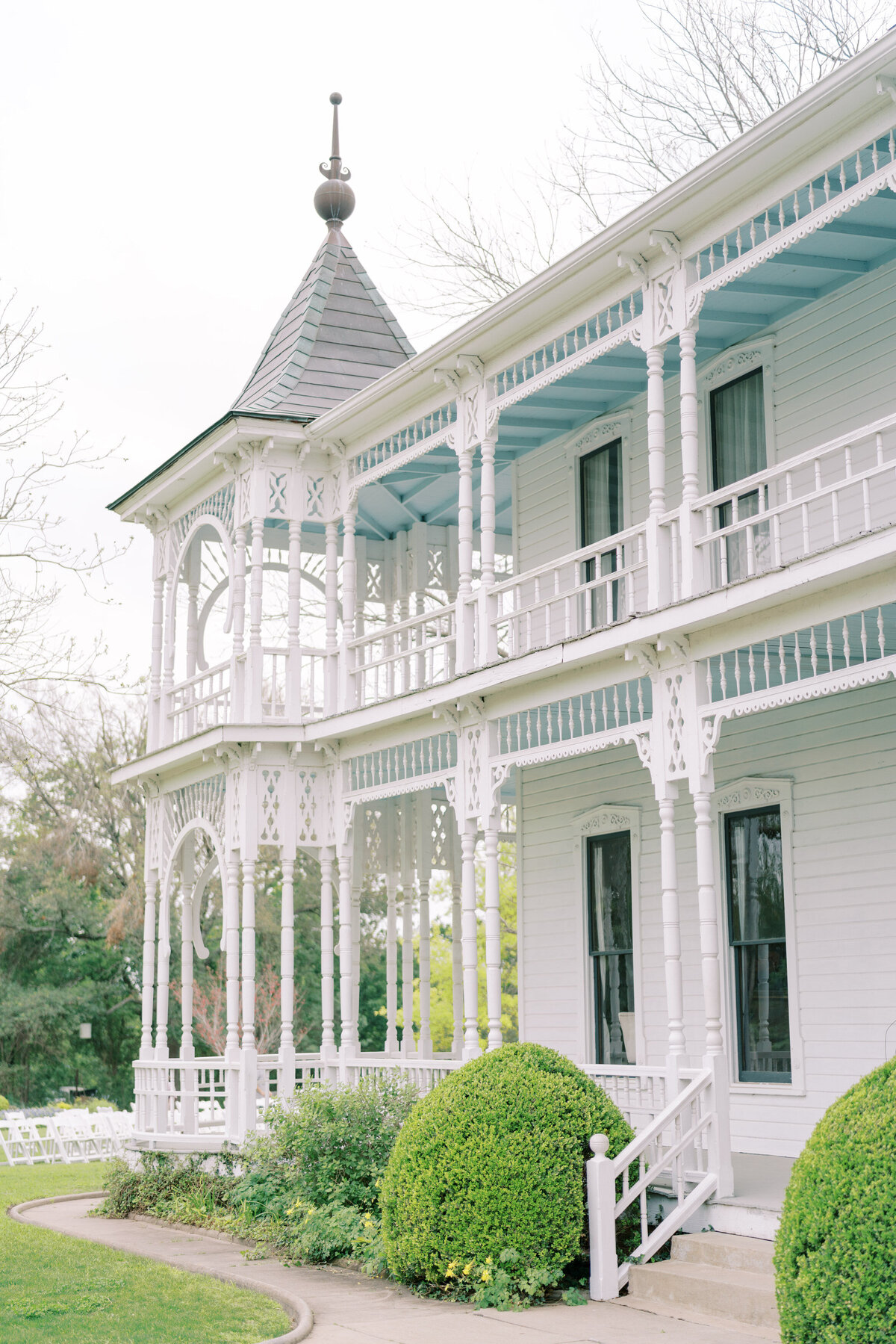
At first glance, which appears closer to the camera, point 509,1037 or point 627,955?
point 627,955

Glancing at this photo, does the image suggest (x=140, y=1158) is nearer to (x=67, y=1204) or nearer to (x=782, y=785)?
(x=67, y=1204)

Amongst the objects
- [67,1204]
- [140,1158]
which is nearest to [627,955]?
[140,1158]

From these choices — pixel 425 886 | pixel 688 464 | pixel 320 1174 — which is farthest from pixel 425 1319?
pixel 425 886

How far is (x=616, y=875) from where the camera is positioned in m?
15.0

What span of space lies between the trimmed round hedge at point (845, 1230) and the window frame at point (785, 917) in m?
4.95

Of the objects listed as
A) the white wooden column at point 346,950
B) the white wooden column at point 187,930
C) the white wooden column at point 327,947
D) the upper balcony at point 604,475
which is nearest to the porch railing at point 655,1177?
the upper balcony at point 604,475

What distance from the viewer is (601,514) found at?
15.5 meters

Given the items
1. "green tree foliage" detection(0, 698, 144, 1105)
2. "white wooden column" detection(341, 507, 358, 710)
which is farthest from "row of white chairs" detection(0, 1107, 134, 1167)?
"green tree foliage" detection(0, 698, 144, 1105)

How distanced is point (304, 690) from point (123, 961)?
33.4 feet

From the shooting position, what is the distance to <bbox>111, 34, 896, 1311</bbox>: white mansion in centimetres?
1071

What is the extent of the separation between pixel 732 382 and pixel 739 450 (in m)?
0.67

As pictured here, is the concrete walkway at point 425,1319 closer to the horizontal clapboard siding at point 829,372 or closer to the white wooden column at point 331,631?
the white wooden column at point 331,631

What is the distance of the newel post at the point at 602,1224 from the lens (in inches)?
386

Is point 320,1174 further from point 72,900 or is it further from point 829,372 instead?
point 72,900
